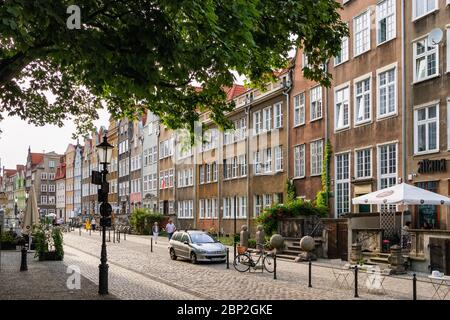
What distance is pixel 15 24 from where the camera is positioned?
8.20m

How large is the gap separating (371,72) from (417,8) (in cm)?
406

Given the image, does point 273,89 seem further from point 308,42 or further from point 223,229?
point 308,42

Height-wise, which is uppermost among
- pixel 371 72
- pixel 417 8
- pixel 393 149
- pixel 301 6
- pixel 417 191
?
pixel 417 8

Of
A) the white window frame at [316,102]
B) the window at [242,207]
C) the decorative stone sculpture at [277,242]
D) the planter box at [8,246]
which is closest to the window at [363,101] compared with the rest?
the white window frame at [316,102]

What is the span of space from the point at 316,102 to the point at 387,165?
26.6ft

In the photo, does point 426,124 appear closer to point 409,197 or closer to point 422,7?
point 422,7

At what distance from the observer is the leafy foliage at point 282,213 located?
97.5ft

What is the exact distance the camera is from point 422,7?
2511cm

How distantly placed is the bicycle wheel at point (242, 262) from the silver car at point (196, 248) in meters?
2.15

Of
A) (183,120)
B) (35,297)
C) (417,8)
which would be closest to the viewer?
(35,297)

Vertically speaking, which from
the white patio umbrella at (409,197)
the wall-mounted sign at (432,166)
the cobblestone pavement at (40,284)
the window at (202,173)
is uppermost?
the window at (202,173)

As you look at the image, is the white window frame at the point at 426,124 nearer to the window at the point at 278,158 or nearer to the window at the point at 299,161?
the window at the point at 299,161

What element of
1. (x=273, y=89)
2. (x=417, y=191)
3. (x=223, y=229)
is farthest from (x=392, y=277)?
(x=223, y=229)
